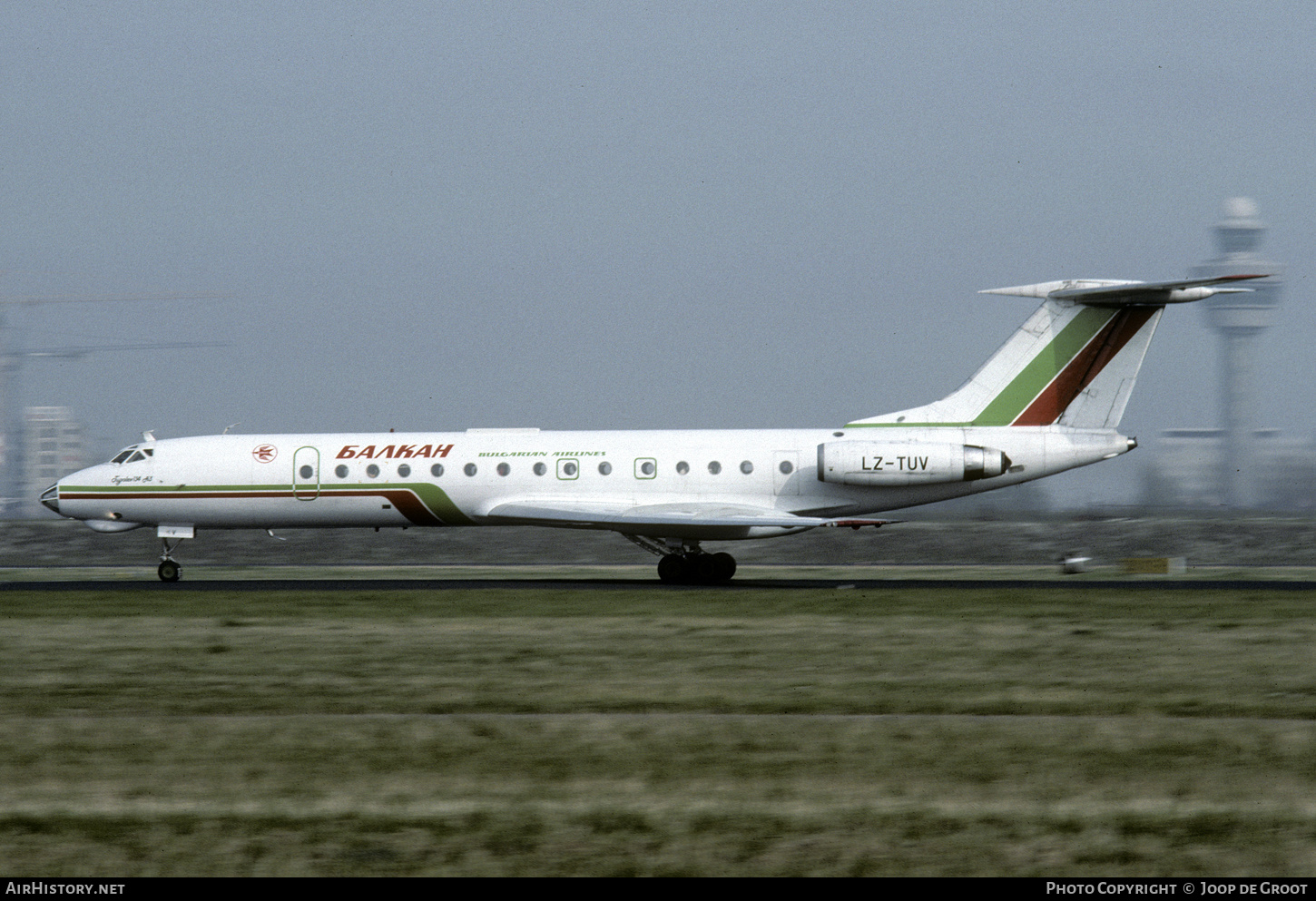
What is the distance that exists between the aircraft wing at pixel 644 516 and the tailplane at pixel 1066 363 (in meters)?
3.97

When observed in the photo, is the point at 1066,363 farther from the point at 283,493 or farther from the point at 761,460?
the point at 283,493

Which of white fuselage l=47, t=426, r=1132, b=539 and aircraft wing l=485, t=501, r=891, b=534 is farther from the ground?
white fuselage l=47, t=426, r=1132, b=539

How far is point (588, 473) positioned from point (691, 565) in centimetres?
268

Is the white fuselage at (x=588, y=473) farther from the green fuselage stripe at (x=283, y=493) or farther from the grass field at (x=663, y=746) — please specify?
the grass field at (x=663, y=746)

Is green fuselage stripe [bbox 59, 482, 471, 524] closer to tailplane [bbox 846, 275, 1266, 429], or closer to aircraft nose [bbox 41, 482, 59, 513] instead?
aircraft nose [bbox 41, 482, 59, 513]

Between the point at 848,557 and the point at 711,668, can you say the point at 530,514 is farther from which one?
the point at 848,557

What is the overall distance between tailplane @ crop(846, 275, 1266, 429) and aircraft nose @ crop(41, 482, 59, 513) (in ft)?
58.1

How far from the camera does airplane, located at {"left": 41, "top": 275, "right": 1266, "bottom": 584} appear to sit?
984 inches

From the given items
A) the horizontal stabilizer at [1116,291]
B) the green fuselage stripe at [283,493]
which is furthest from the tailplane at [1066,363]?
the green fuselage stripe at [283,493]

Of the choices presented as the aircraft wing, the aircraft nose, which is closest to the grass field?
the aircraft wing

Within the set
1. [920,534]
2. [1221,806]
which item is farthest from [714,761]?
[920,534]

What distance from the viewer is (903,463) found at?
24.8m

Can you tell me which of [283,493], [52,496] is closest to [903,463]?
[283,493]
